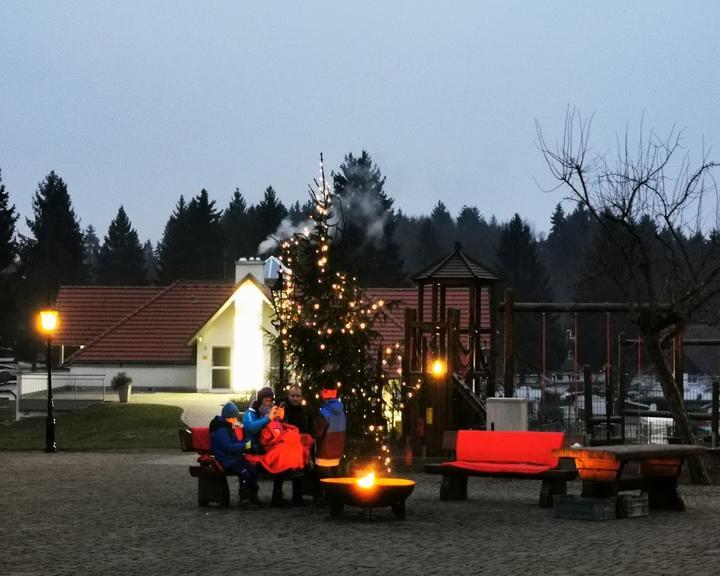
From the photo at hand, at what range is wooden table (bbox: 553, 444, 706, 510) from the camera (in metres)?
17.0

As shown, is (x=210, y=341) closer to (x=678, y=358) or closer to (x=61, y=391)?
(x=61, y=391)

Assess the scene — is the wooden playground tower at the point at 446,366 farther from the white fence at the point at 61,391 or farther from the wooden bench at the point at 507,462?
the white fence at the point at 61,391

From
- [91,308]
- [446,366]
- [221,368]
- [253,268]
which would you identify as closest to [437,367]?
[446,366]

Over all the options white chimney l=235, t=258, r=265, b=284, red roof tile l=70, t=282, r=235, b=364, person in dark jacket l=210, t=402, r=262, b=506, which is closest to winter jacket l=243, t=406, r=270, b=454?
person in dark jacket l=210, t=402, r=262, b=506

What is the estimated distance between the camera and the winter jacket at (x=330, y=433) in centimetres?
1794

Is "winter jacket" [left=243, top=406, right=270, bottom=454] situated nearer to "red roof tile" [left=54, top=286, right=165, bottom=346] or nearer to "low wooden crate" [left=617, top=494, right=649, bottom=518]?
"low wooden crate" [left=617, top=494, right=649, bottom=518]

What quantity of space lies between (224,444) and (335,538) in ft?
12.7

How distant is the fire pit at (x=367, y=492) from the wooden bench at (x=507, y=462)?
94.1 inches

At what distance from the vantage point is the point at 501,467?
18625mm

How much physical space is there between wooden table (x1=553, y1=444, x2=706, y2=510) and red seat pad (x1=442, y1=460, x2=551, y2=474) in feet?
1.92

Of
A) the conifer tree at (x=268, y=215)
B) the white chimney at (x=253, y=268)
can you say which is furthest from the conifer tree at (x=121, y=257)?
the white chimney at (x=253, y=268)

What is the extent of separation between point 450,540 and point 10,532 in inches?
187

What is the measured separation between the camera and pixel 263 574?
12.0 m

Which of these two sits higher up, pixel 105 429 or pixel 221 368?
pixel 221 368
